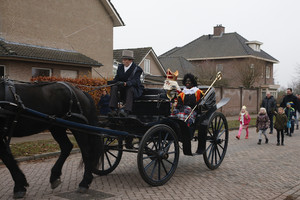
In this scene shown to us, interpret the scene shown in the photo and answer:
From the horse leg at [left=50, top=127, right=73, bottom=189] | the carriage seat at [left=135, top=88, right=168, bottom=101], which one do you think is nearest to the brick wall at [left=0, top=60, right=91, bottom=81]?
the carriage seat at [left=135, top=88, right=168, bottom=101]

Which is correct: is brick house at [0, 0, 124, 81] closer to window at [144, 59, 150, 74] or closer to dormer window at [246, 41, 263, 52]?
window at [144, 59, 150, 74]

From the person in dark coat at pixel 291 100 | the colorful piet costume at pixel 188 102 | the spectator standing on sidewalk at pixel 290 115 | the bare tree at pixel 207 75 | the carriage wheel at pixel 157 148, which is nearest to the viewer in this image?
the carriage wheel at pixel 157 148

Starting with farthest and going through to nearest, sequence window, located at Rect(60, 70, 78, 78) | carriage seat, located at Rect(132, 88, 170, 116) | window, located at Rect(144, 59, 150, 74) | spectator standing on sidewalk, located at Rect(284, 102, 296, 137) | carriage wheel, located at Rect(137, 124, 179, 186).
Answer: window, located at Rect(144, 59, 150, 74) → window, located at Rect(60, 70, 78, 78) → spectator standing on sidewalk, located at Rect(284, 102, 296, 137) → carriage seat, located at Rect(132, 88, 170, 116) → carriage wheel, located at Rect(137, 124, 179, 186)

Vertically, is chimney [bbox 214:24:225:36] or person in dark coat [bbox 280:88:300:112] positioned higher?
chimney [bbox 214:24:225:36]

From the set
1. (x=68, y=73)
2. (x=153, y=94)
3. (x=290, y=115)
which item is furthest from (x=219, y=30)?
(x=153, y=94)

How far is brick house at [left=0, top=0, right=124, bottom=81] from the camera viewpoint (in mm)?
16516

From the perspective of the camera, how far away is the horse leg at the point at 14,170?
514 cm

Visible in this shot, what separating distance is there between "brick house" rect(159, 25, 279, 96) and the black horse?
3443cm

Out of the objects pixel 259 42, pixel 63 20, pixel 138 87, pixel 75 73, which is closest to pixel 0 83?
pixel 138 87

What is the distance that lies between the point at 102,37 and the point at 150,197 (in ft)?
62.1

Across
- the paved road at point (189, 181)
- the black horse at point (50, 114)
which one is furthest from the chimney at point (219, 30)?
the black horse at point (50, 114)

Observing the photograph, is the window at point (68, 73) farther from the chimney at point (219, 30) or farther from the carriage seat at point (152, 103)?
the chimney at point (219, 30)

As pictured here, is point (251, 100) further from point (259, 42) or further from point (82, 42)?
point (259, 42)

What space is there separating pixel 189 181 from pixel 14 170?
3.14 m
